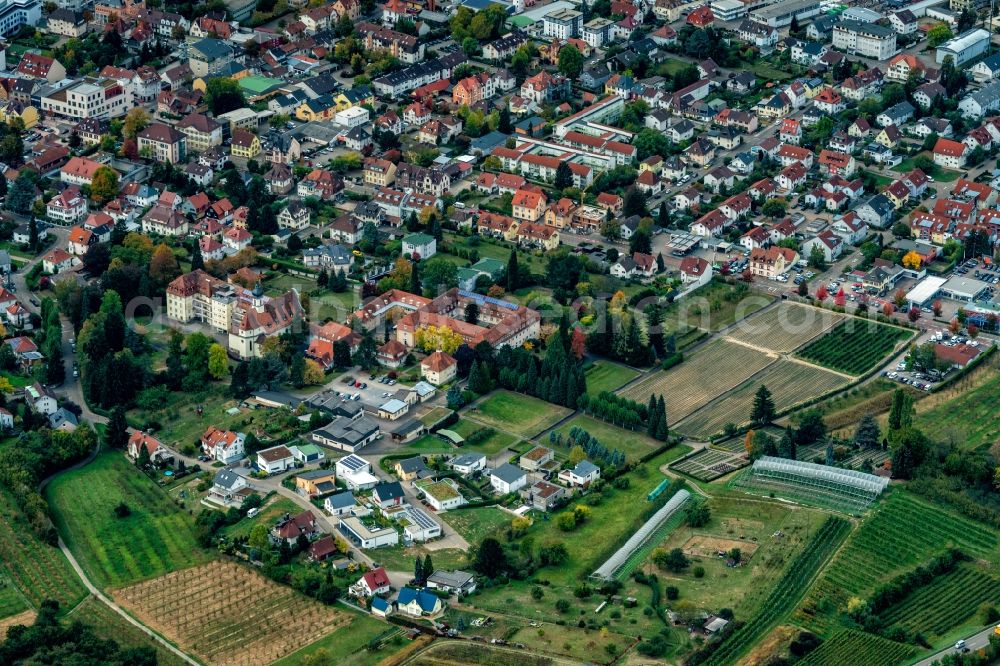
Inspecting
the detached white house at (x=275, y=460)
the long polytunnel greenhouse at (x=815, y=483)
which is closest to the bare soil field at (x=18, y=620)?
the detached white house at (x=275, y=460)

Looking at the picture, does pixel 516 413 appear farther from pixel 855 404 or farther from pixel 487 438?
pixel 855 404

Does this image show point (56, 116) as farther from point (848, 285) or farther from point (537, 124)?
point (848, 285)

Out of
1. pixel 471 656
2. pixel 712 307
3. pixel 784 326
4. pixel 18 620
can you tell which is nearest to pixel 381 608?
pixel 471 656

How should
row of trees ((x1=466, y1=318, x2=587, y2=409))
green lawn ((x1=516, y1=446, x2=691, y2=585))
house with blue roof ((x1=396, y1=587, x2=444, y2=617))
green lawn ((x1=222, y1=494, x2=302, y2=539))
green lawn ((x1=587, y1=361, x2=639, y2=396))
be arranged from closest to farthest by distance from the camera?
house with blue roof ((x1=396, y1=587, x2=444, y2=617)) → green lawn ((x1=516, y1=446, x2=691, y2=585)) → green lawn ((x1=222, y1=494, x2=302, y2=539)) → row of trees ((x1=466, y1=318, x2=587, y2=409)) → green lawn ((x1=587, y1=361, x2=639, y2=396))

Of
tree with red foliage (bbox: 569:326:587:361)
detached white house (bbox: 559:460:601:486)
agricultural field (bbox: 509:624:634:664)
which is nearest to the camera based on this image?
agricultural field (bbox: 509:624:634:664)

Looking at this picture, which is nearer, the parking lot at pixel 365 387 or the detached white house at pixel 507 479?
the detached white house at pixel 507 479

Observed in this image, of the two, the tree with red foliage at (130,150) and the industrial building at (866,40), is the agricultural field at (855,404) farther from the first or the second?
the tree with red foliage at (130,150)

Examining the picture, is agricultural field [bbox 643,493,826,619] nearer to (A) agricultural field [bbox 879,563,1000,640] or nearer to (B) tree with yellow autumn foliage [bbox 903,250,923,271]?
(A) agricultural field [bbox 879,563,1000,640]

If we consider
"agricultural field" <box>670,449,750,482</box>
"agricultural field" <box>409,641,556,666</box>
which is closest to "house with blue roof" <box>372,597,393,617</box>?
"agricultural field" <box>409,641,556,666</box>
